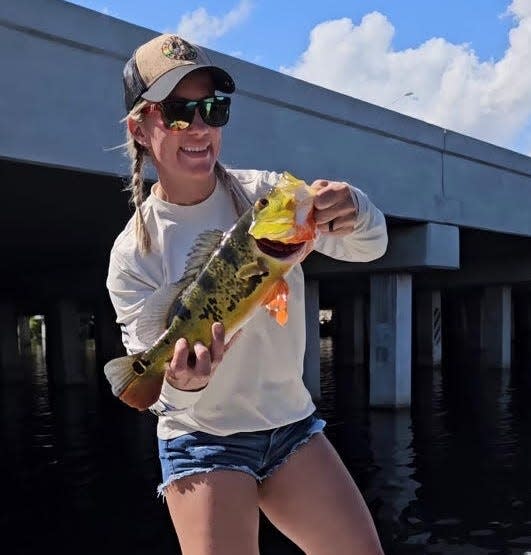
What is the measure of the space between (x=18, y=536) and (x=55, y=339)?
1890 cm

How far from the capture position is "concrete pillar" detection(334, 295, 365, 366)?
31.5 metres

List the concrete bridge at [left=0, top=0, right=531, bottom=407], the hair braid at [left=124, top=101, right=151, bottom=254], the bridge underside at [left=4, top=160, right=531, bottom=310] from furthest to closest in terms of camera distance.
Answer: the bridge underside at [left=4, top=160, right=531, bottom=310], the concrete bridge at [left=0, top=0, right=531, bottom=407], the hair braid at [left=124, top=101, right=151, bottom=254]

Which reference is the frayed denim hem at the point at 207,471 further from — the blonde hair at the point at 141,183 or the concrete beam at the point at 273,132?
the concrete beam at the point at 273,132

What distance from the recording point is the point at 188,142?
2.38m

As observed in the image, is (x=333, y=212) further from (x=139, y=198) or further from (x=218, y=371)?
(x=139, y=198)

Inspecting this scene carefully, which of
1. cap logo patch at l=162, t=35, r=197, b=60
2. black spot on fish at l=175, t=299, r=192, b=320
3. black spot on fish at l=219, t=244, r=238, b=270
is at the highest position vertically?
cap logo patch at l=162, t=35, r=197, b=60

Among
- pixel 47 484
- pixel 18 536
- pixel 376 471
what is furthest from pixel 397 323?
pixel 18 536

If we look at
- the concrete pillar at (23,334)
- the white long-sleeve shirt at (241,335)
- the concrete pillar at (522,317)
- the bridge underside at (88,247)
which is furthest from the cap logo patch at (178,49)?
the concrete pillar at (23,334)

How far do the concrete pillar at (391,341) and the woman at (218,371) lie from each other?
13983 mm

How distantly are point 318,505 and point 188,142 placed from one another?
142 cm

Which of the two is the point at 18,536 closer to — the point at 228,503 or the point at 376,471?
the point at 376,471

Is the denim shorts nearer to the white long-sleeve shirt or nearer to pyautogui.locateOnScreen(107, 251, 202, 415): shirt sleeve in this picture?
the white long-sleeve shirt

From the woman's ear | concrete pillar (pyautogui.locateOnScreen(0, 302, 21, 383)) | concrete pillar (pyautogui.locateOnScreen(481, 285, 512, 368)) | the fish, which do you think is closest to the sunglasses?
the woman's ear

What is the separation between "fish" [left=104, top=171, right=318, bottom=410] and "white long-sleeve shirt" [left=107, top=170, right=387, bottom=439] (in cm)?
17
